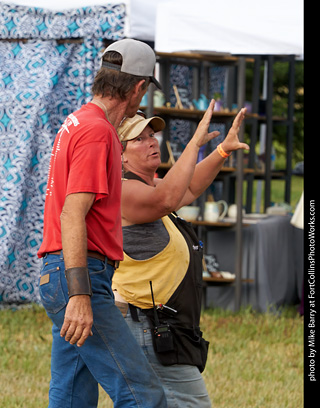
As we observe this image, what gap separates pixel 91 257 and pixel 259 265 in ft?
16.8

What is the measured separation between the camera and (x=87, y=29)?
23.5 feet

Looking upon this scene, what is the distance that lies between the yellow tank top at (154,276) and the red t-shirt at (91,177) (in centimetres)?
46

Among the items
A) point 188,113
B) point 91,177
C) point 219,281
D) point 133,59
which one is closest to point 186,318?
point 91,177

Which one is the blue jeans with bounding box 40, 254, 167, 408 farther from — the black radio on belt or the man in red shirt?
the black radio on belt

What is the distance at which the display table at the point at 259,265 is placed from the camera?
761 cm

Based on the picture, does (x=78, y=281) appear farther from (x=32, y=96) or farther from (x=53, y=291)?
(x=32, y=96)

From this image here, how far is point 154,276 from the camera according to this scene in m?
3.22

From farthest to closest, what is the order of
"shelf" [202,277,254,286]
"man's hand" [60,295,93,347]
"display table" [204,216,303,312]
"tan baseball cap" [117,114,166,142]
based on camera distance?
"display table" [204,216,303,312] → "shelf" [202,277,254,286] → "tan baseball cap" [117,114,166,142] → "man's hand" [60,295,93,347]

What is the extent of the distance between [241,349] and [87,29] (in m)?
3.22

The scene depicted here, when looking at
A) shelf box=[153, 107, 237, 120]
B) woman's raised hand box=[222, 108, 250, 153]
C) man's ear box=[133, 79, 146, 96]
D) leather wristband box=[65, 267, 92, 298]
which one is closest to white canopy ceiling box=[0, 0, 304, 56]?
shelf box=[153, 107, 237, 120]

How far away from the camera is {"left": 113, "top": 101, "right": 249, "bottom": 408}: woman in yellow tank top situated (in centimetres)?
312
